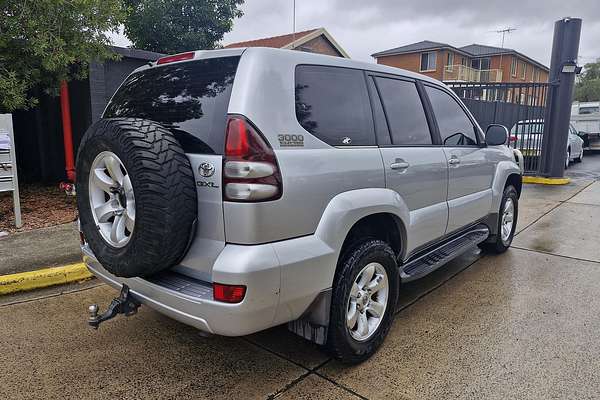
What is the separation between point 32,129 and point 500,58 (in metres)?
41.3

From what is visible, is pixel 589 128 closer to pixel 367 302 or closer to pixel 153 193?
pixel 367 302

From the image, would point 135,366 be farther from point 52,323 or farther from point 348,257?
point 348,257

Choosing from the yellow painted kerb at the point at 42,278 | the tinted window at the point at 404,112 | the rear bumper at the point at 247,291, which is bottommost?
the yellow painted kerb at the point at 42,278

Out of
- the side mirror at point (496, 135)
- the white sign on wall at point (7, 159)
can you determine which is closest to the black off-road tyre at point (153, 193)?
the side mirror at point (496, 135)

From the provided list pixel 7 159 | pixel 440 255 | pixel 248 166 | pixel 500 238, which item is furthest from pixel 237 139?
pixel 7 159

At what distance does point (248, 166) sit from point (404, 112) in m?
1.71

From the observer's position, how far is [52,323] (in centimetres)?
348

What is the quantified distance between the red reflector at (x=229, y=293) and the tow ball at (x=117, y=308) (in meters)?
0.72

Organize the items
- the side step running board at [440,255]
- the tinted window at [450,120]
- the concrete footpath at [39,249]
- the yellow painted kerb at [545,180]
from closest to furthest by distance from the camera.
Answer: the side step running board at [440,255] → the tinted window at [450,120] → the concrete footpath at [39,249] → the yellow painted kerb at [545,180]

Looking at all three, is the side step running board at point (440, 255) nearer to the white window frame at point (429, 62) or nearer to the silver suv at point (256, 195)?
the silver suv at point (256, 195)

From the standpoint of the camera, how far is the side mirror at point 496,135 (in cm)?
462

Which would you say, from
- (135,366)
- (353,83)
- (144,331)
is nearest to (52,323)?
(144,331)

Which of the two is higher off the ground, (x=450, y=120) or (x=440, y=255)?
(x=450, y=120)

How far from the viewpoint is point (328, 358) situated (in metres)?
3.02
